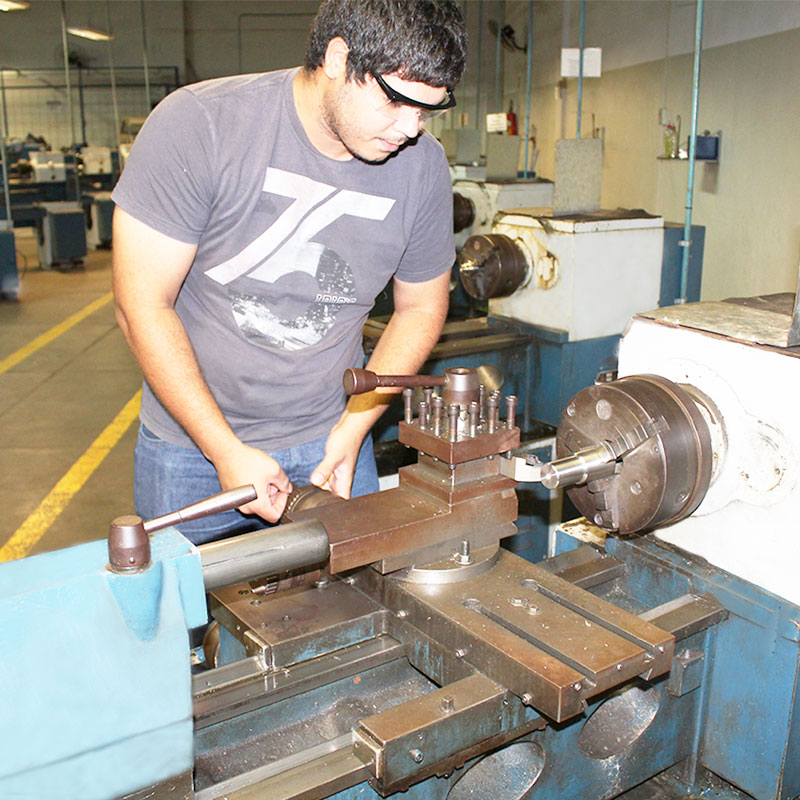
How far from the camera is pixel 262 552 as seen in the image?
0.74m

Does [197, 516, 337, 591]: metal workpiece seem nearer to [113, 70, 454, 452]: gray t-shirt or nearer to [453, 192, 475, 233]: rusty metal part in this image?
[113, 70, 454, 452]: gray t-shirt

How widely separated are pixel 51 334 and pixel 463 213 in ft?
9.01

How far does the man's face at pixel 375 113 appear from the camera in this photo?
0.94m

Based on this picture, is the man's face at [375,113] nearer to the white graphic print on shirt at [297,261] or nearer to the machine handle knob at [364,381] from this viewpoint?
the white graphic print on shirt at [297,261]

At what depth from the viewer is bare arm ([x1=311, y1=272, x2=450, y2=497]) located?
1.17 m

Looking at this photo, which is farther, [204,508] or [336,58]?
[336,58]

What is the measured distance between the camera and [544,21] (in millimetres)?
5301

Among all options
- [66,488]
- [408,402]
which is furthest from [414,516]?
[66,488]

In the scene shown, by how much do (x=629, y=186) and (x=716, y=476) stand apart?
344 centimetres

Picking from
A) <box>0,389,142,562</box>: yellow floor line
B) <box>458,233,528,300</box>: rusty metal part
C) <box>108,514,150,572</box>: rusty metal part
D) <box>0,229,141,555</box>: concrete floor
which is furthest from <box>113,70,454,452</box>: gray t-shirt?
<box>0,229,141,555</box>: concrete floor

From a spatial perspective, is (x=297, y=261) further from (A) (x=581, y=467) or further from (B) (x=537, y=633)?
(B) (x=537, y=633)

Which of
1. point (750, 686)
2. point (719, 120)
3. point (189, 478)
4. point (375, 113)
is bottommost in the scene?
point (750, 686)

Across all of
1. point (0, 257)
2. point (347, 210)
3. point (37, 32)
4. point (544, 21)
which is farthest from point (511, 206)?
point (37, 32)

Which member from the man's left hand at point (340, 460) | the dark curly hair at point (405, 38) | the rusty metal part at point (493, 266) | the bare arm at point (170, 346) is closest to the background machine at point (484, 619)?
the bare arm at point (170, 346)
